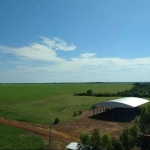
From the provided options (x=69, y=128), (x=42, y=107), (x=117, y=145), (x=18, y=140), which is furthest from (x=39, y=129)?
(x=42, y=107)

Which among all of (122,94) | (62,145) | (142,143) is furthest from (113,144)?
(122,94)

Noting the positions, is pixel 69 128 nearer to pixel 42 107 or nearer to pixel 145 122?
pixel 145 122

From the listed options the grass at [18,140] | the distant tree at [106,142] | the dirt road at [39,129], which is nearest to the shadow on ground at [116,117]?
the dirt road at [39,129]

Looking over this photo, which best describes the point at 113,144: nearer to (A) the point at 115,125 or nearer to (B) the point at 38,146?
(B) the point at 38,146

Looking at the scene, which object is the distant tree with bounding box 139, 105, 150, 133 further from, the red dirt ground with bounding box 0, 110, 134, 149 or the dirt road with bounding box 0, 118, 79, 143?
the dirt road with bounding box 0, 118, 79, 143

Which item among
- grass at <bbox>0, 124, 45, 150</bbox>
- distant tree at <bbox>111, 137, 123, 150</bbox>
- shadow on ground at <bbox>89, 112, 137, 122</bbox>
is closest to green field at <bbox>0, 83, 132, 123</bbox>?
shadow on ground at <bbox>89, 112, 137, 122</bbox>

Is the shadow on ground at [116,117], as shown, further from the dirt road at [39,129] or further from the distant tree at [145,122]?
the distant tree at [145,122]
